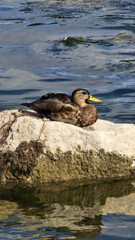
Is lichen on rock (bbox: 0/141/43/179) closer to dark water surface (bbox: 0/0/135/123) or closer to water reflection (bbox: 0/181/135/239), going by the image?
water reflection (bbox: 0/181/135/239)

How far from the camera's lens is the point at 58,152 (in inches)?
298

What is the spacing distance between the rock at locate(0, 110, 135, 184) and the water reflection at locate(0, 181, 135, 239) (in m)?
0.18

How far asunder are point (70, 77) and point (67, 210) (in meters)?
6.36

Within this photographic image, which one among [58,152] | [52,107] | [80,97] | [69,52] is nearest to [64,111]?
[52,107]

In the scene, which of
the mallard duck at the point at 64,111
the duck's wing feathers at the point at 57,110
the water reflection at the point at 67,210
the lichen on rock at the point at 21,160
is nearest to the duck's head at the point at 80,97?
the mallard duck at the point at 64,111

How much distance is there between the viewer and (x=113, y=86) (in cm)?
1236

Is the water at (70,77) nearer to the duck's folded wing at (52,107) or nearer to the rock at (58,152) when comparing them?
the rock at (58,152)

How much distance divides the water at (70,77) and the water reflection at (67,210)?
11 millimetres

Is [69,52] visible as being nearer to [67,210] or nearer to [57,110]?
[57,110]

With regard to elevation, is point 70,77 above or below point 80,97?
above

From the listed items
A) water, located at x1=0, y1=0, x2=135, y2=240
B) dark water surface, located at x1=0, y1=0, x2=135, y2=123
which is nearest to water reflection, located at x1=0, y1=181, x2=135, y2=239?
water, located at x1=0, y1=0, x2=135, y2=240

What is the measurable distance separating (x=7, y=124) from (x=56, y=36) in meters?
8.57

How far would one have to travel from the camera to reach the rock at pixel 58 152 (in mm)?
7574

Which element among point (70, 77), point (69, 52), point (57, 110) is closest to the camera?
point (57, 110)
